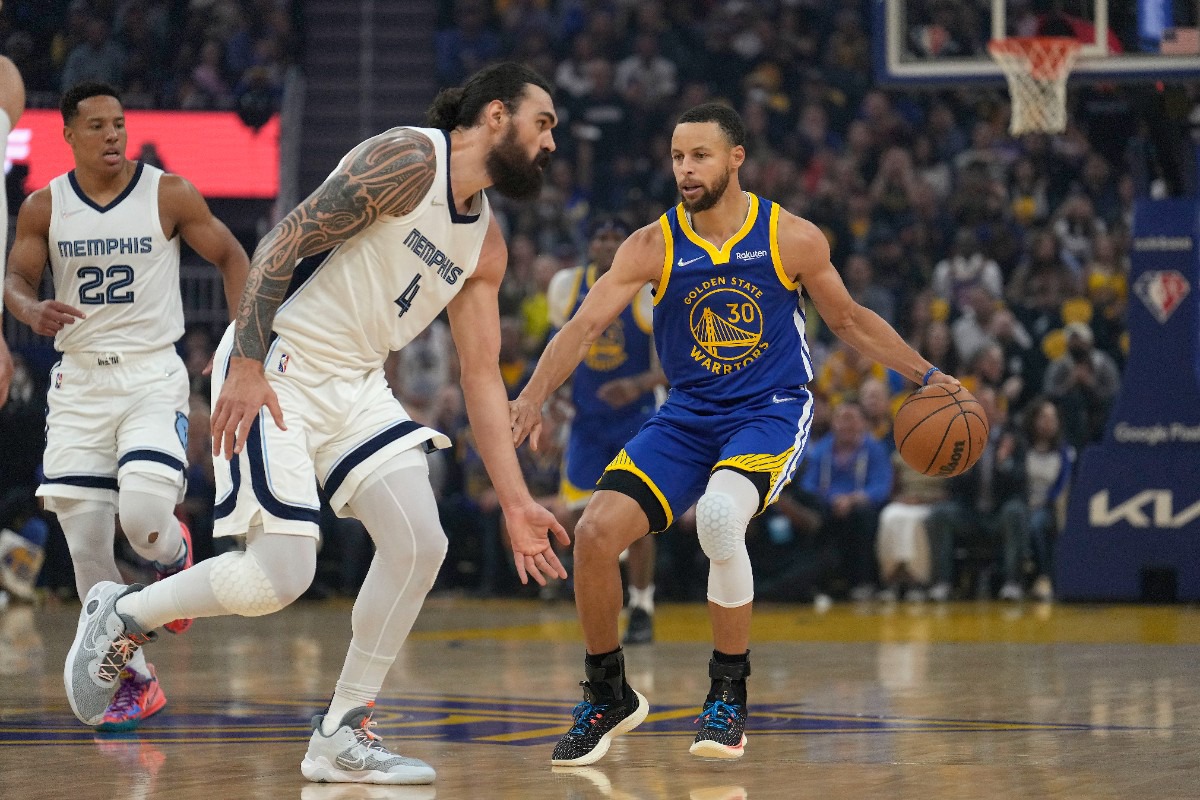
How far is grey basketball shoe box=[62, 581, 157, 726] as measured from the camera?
5.70 m

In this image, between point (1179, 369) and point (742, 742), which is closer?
point (742, 742)

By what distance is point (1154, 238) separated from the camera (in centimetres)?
1213

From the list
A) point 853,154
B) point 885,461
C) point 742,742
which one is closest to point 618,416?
point 885,461

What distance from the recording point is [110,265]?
6.81 meters

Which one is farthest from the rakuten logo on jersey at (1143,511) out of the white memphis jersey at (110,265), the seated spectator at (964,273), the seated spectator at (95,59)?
the seated spectator at (95,59)

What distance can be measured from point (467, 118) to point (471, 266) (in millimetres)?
462

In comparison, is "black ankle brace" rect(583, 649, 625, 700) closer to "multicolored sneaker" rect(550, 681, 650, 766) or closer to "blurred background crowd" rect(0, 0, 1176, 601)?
Result: "multicolored sneaker" rect(550, 681, 650, 766)

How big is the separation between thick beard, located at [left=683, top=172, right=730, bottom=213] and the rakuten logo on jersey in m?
7.04

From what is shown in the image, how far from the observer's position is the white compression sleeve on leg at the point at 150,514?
6480 millimetres

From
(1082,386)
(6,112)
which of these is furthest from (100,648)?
(1082,386)

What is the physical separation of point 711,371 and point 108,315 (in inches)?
98.7

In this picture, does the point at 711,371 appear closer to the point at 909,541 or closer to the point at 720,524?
the point at 720,524

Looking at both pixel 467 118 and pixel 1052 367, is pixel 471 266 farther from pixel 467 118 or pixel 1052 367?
pixel 1052 367

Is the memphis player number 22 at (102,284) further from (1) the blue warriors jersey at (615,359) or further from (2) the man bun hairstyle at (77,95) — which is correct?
(1) the blue warriors jersey at (615,359)
